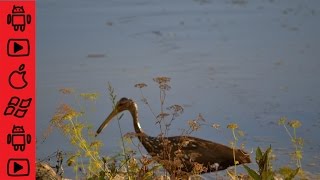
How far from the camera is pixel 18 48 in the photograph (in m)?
4.77

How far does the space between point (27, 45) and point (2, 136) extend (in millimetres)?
619

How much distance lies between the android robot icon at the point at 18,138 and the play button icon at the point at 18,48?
19.6 inches

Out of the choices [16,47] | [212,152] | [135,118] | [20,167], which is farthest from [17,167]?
[135,118]

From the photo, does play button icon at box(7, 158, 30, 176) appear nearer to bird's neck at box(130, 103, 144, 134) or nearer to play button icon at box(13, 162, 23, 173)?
play button icon at box(13, 162, 23, 173)

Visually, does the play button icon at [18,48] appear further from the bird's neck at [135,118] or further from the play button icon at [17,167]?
the bird's neck at [135,118]

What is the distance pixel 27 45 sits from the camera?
4.76 metres

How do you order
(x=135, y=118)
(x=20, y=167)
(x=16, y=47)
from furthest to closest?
(x=135, y=118)
(x=16, y=47)
(x=20, y=167)

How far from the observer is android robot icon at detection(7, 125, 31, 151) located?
4.52 m

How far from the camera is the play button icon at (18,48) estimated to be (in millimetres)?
4738

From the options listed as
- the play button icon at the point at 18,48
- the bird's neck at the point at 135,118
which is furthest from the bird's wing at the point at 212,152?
the play button icon at the point at 18,48

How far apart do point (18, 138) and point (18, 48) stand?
1.98ft

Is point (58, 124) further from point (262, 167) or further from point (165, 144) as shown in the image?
point (262, 167)

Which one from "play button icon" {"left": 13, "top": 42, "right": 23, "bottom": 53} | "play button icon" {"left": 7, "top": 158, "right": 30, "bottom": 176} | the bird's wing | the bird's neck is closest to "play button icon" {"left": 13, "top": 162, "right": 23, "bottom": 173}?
"play button icon" {"left": 7, "top": 158, "right": 30, "bottom": 176}

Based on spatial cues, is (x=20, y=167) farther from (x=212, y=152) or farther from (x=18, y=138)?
(x=212, y=152)
